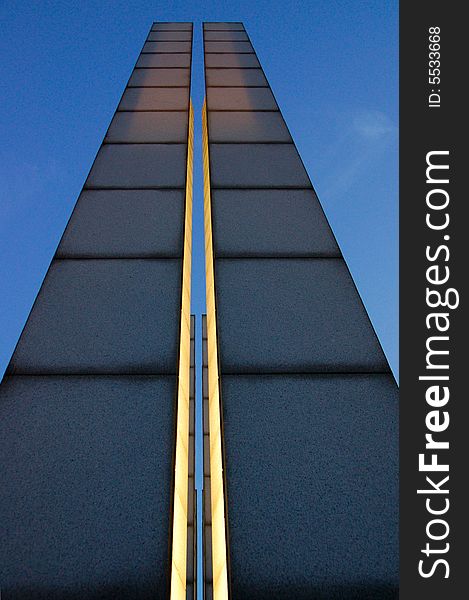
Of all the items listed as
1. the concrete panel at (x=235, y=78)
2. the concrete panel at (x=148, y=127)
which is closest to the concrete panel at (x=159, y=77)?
the concrete panel at (x=235, y=78)

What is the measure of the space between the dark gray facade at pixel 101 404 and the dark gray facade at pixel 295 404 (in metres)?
0.40

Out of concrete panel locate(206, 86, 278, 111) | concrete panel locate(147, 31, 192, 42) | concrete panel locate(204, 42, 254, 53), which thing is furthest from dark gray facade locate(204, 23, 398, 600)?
concrete panel locate(147, 31, 192, 42)

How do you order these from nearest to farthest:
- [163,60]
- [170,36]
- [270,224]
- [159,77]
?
[270,224] → [159,77] → [163,60] → [170,36]

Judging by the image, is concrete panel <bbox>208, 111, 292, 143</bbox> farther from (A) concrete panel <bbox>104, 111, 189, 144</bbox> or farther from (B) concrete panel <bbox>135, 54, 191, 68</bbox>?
(B) concrete panel <bbox>135, 54, 191, 68</bbox>

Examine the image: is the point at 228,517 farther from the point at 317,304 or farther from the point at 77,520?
the point at 317,304

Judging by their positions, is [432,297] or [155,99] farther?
[155,99]

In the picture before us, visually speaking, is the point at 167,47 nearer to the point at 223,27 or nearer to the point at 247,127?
the point at 223,27

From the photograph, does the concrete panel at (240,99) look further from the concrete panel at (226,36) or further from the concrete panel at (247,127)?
the concrete panel at (226,36)

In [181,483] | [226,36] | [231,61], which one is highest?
[226,36]

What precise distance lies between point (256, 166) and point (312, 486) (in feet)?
10.8

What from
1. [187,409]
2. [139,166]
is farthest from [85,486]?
[139,166]

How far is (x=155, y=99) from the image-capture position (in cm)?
637

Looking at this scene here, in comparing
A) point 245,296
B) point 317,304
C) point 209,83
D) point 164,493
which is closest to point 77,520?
point 164,493

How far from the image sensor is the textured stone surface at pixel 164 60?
7.25m
